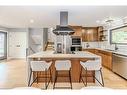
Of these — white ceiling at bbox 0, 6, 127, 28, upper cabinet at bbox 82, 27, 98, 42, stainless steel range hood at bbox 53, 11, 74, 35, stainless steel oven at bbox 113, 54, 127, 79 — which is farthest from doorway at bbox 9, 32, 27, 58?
stainless steel range hood at bbox 53, 11, 74, 35

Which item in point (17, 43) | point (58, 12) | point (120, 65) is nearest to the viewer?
point (58, 12)

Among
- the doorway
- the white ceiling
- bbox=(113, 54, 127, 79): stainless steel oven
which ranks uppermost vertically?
the white ceiling

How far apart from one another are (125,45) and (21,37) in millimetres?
7413

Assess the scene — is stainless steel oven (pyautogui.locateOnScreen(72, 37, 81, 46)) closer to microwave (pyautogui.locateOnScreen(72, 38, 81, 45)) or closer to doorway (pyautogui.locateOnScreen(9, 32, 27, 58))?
microwave (pyautogui.locateOnScreen(72, 38, 81, 45))

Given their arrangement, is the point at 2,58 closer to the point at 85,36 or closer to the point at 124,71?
the point at 85,36

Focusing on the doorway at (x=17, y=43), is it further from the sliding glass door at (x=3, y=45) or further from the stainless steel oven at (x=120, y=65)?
the stainless steel oven at (x=120, y=65)

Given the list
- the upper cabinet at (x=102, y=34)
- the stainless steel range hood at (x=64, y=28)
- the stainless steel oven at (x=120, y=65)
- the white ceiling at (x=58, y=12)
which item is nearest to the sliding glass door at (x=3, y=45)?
the white ceiling at (x=58, y=12)

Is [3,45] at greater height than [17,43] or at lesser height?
lesser

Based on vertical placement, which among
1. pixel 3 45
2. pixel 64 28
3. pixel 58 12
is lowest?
pixel 3 45

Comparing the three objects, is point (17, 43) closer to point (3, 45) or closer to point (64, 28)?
point (3, 45)

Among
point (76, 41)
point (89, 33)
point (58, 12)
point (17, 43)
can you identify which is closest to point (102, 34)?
point (89, 33)

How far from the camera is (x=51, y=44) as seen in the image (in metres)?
11.1

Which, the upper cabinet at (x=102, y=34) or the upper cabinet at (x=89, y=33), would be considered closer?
the upper cabinet at (x=102, y=34)
